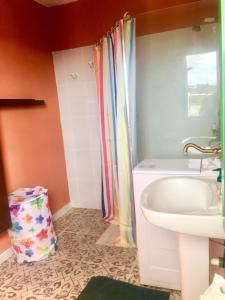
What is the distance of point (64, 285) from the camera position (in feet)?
6.10

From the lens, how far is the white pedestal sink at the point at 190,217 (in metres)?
1.02

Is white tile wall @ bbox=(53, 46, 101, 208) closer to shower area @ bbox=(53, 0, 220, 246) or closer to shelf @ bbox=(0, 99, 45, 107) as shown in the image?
shower area @ bbox=(53, 0, 220, 246)

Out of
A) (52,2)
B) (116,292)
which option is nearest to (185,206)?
(116,292)

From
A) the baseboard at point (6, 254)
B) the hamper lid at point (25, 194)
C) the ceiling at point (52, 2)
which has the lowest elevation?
the baseboard at point (6, 254)

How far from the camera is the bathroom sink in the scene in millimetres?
1015

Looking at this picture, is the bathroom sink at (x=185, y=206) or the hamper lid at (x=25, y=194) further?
the hamper lid at (x=25, y=194)

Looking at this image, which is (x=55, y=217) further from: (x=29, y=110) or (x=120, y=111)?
(x=120, y=111)

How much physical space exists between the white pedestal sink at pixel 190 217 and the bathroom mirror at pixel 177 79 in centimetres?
83

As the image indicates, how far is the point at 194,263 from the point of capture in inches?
50.3

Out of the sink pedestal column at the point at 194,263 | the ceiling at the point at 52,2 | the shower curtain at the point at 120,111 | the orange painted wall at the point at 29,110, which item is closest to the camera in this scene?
the sink pedestal column at the point at 194,263

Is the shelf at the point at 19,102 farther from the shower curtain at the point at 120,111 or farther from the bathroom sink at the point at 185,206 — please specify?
the bathroom sink at the point at 185,206

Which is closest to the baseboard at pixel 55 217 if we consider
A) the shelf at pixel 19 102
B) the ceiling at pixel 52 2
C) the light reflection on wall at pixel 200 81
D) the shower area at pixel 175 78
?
the shower area at pixel 175 78

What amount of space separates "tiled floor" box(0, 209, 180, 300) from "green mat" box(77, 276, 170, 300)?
0.18 ft

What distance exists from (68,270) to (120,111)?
1353 mm
